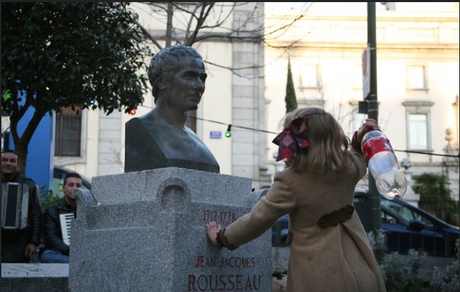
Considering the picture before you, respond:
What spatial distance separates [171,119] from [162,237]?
1.12 meters

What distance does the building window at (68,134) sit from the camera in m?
29.0

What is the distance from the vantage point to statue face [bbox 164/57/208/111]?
19.2ft

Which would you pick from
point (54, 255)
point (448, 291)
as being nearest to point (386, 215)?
point (448, 291)

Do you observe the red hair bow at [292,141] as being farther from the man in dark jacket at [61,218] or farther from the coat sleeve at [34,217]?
the coat sleeve at [34,217]

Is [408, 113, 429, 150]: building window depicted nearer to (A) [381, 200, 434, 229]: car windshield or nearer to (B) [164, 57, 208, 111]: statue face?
(A) [381, 200, 434, 229]: car windshield

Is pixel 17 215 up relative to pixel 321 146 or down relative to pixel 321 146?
down

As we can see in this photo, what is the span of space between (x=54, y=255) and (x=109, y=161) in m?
18.9

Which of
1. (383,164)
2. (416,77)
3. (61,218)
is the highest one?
(416,77)

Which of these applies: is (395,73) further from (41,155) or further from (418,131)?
(41,155)

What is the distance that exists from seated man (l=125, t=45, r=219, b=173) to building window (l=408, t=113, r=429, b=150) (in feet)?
123

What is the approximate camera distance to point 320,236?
4426 millimetres

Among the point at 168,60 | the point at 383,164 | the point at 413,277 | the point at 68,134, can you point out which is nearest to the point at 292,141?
the point at 383,164

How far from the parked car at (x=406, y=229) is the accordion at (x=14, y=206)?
7255 millimetres

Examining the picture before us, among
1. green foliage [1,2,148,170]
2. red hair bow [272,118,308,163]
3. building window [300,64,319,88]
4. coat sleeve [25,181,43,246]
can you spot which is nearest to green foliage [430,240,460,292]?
coat sleeve [25,181,43,246]
